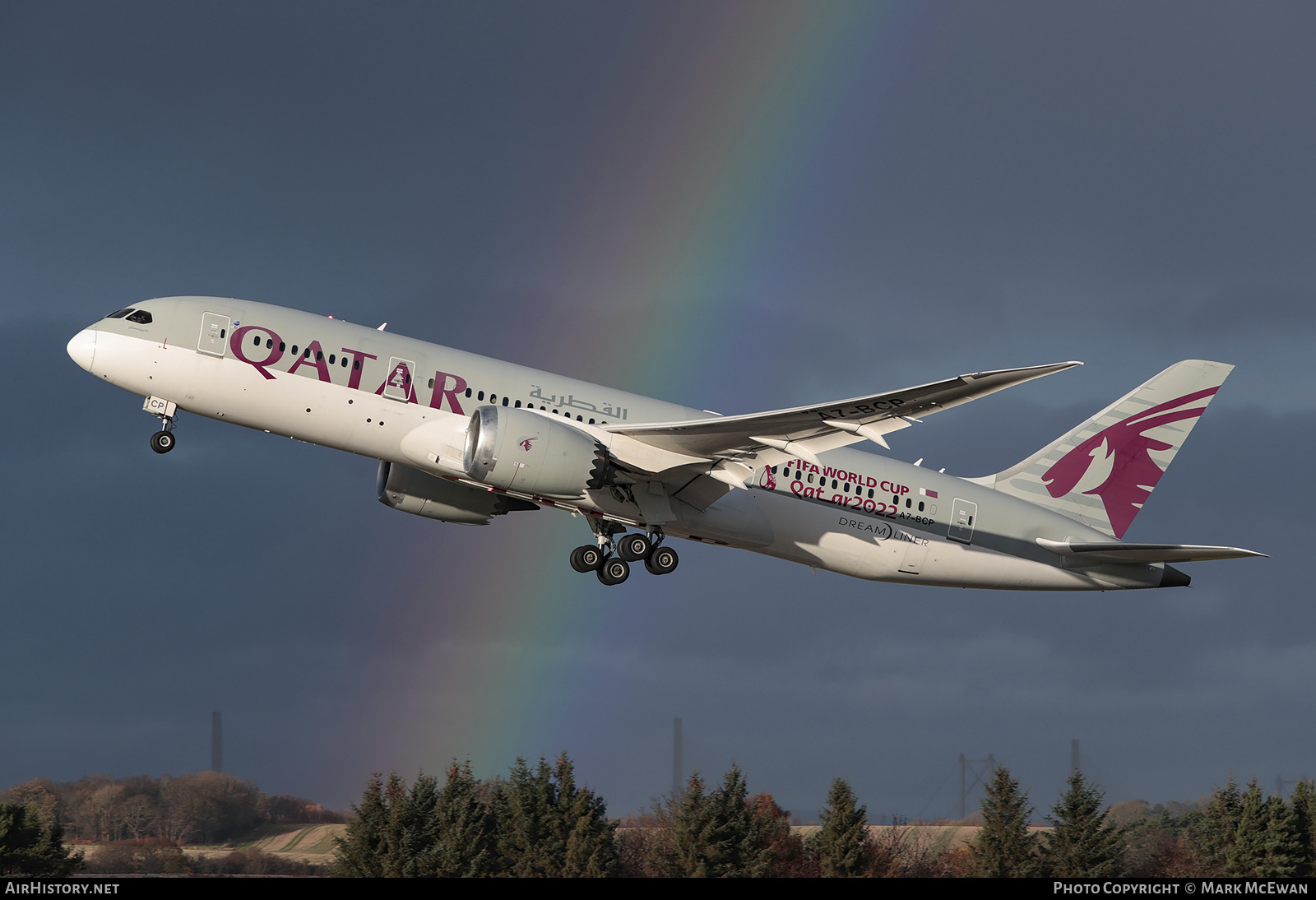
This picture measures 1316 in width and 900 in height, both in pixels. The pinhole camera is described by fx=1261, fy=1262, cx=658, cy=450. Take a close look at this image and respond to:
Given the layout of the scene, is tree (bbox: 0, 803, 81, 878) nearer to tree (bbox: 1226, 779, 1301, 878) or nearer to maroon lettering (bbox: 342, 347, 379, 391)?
maroon lettering (bbox: 342, 347, 379, 391)

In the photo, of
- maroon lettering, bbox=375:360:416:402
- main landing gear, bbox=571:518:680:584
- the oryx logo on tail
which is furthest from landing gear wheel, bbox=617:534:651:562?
the oryx logo on tail

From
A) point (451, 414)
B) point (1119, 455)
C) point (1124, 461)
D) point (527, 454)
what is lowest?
point (527, 454)

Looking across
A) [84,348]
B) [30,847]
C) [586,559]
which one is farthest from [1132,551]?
[30,847]

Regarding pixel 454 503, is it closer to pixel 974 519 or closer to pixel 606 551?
pixel 606 551

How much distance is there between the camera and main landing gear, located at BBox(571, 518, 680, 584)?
40.7m

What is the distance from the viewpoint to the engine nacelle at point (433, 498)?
44.1 metres

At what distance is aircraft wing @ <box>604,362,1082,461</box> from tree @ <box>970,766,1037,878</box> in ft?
98.0

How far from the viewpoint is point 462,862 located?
54.6 metres

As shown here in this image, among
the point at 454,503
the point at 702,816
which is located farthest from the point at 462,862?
the point at 454,503

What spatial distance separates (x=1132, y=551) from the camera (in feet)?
141

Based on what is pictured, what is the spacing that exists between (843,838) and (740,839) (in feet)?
18.5

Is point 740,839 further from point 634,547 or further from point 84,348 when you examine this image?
point 84,348

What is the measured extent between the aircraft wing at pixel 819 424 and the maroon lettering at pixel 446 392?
4549 millimetres
